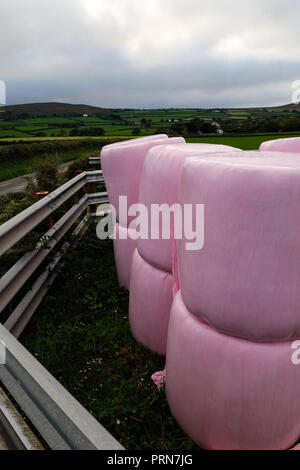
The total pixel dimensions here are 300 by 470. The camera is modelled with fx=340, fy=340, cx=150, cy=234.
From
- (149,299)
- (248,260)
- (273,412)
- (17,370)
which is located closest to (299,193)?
(248,260)

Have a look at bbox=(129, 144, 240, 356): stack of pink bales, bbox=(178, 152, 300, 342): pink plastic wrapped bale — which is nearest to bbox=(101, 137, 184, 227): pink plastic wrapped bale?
bbox=(129, 144, 240, 356): stack of pink bales

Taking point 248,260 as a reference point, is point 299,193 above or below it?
above

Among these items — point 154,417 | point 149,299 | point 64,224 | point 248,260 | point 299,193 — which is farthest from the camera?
point 64,224

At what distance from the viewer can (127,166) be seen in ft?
12.9

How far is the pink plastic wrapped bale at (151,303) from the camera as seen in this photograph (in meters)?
3.05

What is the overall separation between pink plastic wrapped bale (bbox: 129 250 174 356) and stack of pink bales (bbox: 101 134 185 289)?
2.91 feet

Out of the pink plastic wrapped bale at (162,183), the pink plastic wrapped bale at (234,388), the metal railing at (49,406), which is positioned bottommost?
the pink plastic wrapped bale at (234,388)

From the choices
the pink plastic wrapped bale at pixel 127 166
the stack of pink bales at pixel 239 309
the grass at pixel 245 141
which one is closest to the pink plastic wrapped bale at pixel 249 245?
the stack of pink bales at pixel 239 309

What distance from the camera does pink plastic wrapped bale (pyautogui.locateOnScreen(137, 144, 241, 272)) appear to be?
271 centimetres

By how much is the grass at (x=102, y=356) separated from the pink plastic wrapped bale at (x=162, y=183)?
3.17 feet

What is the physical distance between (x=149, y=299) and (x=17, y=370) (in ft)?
6.72

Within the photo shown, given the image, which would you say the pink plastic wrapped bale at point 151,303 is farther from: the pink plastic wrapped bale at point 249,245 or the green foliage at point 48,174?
the green foliage at point 48,174

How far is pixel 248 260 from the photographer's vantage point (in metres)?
1.74
